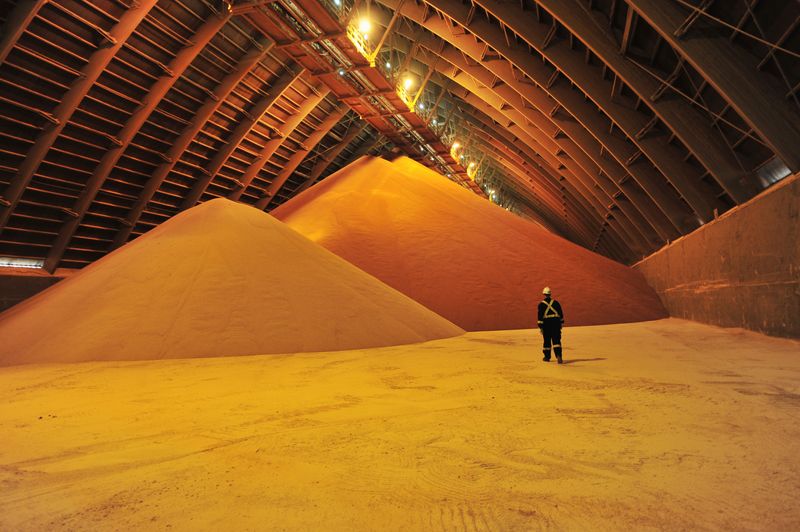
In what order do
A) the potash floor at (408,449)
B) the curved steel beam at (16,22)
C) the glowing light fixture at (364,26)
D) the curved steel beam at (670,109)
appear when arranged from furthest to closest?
the glowing light fixture at (364,26), the curved steel beam at (16,22), the curved steel beam at (670,109), the potash floor at (408,449)

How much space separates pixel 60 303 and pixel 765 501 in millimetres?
10513

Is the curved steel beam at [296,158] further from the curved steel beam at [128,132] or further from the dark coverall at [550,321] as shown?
the dark coverall at [550,321]

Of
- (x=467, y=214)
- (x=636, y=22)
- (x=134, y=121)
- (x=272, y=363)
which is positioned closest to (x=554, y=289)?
(x=467, y=214)

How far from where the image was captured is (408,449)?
319 cm

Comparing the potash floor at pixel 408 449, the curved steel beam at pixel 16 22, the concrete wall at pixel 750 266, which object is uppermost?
the curved steel beam at pixel 16 22

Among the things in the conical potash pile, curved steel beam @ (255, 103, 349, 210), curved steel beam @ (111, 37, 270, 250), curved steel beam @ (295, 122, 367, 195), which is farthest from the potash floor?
curved steel beam @ (295, 122, 367, 195)

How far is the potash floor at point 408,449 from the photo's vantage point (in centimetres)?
229

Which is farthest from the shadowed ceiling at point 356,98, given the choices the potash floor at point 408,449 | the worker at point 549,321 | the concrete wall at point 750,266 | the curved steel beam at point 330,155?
the potash floor at point 408,449

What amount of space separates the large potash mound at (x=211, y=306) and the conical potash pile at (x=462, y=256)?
3.39 m

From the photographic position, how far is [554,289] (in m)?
15.2

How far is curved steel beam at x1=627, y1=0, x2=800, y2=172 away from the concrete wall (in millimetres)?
749

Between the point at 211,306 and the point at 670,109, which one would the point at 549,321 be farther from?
the point at 670,109

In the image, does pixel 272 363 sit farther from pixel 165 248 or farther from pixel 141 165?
pixel 141 165

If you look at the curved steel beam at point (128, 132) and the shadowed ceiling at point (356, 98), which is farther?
the curved steel beam at point (128, 132)
